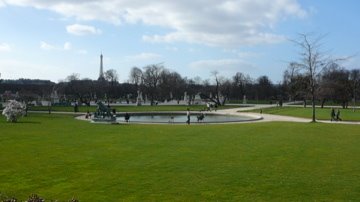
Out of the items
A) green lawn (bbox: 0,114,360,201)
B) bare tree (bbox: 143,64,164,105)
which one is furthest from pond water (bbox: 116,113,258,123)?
bare tree (bbox: 143,64,164,105)

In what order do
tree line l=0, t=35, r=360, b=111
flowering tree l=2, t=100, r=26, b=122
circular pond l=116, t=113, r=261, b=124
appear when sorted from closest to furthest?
flowering tree l=2, t=100, r=26, b=122, circular pond l=116, t=113, r=261, b=124, tree line l=0, t=35, r=360, b=111

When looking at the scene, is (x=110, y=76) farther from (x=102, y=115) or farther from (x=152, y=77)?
(x=102, y=115)

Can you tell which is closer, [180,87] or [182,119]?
[182,119]

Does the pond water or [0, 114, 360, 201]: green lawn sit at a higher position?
the pond water

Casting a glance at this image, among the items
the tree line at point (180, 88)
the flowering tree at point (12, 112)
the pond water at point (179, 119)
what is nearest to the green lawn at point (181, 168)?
the flowering tree at point (12, 112)

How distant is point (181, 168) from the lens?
53.9 ft

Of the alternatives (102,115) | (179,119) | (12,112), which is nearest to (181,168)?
(102,115)

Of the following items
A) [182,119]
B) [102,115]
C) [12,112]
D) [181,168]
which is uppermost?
[12,112]

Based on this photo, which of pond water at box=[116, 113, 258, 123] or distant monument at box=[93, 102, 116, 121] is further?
pond water at box=[116, 113, 258, 123]

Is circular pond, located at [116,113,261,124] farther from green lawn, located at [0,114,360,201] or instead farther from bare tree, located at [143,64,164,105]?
bare tree, located at [143,64,164,105]

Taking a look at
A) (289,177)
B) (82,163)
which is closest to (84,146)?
A: (82,163)

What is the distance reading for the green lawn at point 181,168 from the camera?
41.8 ft

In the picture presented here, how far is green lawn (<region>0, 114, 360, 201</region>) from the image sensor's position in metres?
12.7

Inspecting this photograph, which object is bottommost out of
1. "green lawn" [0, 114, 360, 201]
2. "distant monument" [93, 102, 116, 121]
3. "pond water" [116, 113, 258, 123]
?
"green lawn" [0, 114, 360, 201]
